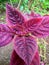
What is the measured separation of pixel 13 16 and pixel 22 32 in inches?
1.8

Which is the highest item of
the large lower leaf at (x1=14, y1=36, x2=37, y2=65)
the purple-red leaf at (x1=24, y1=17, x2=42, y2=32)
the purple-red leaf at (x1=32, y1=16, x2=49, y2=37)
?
the purple-red leaf at (x1=24, y1=17, x2=42, y2=32)

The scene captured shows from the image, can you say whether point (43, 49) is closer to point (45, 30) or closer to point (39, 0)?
point (45, 30)

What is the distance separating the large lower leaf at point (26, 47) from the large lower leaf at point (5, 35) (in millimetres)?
17

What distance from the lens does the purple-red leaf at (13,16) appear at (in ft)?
1.69

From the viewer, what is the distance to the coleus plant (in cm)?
48

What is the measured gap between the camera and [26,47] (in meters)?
0.48

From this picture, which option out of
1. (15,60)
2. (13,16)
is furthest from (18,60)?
(13,16)

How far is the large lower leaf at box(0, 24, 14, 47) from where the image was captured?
484 millimetres

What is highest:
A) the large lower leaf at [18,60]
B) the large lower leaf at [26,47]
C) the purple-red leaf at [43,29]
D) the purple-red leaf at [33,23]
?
the purple-red leaf at [33,23]

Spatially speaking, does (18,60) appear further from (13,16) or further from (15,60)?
(13,16)

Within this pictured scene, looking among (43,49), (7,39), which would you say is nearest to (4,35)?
(7,39)

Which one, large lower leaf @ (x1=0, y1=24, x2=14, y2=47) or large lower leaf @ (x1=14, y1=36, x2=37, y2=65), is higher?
large lower leaf @ (x1=0, y1=24, x2=14, y2=47)

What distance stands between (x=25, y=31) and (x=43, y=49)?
16.4 inches

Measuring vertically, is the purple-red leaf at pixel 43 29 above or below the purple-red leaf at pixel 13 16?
below
